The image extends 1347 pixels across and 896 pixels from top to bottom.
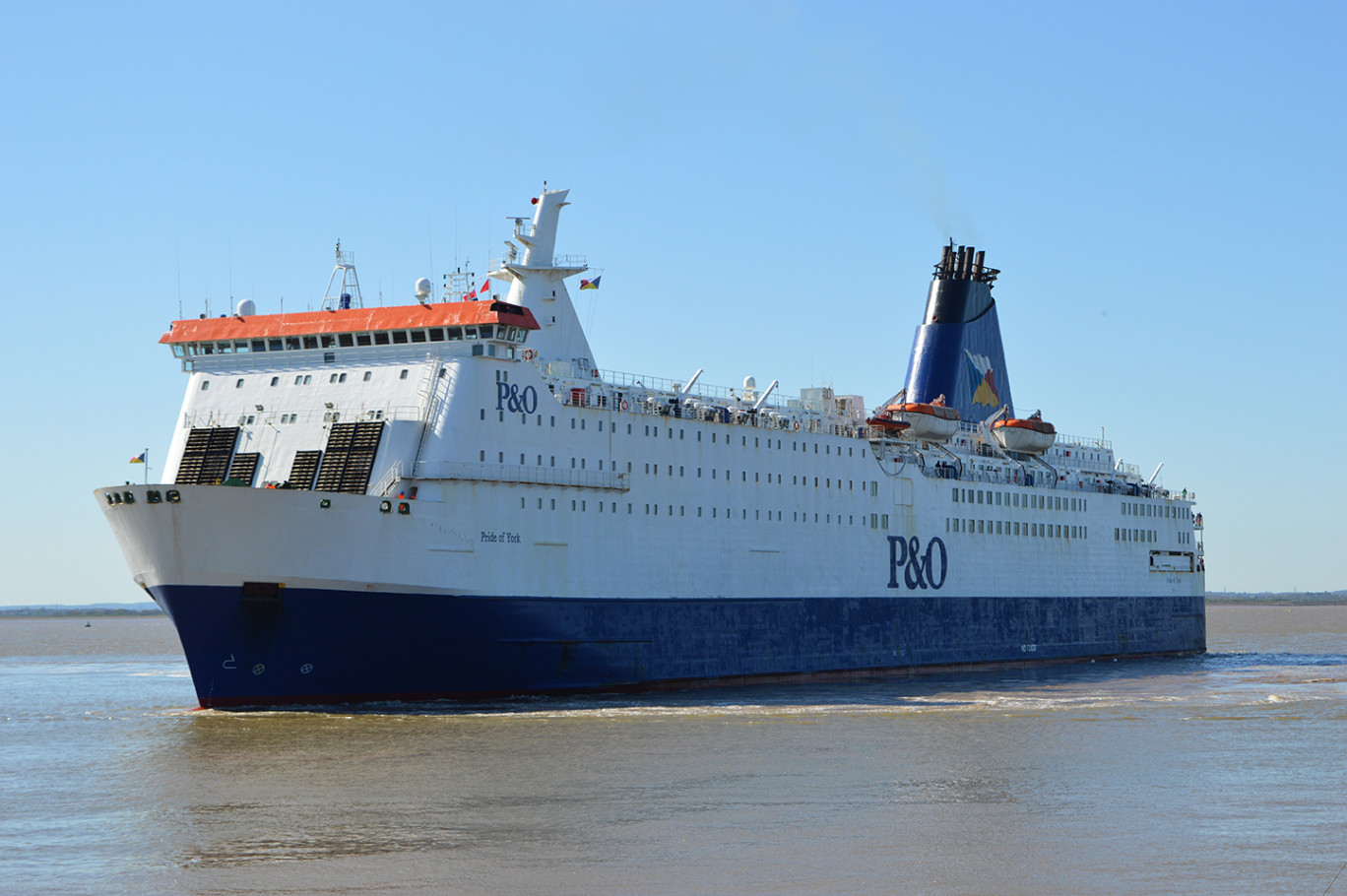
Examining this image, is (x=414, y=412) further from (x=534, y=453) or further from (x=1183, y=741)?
(x=1183, y=741)

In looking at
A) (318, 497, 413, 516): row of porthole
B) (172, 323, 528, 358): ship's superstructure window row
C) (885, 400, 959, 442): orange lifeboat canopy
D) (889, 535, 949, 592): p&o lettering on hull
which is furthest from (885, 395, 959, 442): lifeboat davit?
(318, 497, 413, 516): row of porthole

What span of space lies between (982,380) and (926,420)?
7514 mm

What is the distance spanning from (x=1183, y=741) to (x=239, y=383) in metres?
21.0

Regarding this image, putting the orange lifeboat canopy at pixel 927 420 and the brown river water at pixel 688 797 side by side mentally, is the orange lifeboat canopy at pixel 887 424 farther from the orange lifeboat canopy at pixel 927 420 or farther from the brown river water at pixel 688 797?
the brown river water at pixel 688 797

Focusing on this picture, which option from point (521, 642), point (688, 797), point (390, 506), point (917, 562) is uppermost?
point (390, 506)

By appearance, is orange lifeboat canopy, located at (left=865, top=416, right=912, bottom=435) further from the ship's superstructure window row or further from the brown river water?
the ship's superstructure window row

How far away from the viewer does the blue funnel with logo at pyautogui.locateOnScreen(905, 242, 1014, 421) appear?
4875cm

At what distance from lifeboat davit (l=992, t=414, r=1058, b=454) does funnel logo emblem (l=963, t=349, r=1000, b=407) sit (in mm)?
1470

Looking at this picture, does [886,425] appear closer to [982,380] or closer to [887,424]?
[887,424]

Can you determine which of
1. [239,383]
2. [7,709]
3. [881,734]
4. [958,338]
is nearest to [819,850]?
[881,734]

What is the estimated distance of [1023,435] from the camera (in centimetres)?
4784

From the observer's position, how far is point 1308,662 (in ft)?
155

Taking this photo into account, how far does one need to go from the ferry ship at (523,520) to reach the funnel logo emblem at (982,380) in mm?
4924

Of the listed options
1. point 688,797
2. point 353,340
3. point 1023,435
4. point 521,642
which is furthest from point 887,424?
point 688,797
